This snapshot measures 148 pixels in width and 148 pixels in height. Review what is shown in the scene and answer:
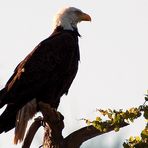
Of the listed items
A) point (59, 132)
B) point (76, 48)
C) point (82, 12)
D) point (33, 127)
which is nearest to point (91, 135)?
point (59, 132)

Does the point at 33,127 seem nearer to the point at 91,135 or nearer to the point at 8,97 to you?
the point at 91,135

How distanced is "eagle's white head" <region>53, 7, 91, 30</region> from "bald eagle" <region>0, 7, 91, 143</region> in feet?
0.99

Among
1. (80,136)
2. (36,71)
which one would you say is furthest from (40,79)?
(80,136)

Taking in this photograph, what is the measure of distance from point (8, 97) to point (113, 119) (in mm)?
4138

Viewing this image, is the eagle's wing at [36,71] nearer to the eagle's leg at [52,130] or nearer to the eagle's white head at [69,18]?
the eagle's white head at [69,18]

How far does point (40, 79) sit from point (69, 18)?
1705 millimetres

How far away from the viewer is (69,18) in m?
9.05

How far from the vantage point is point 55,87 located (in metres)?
7.64

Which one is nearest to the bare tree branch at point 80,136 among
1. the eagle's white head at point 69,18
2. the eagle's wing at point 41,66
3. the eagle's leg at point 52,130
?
the eagle's leg at point 52,130

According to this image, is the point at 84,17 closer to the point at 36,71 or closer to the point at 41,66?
the point at 41,66

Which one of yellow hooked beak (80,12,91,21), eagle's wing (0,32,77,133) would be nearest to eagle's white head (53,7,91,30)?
yellow hooked beak (80,12,91,21)

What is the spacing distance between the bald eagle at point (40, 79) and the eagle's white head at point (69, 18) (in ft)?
0.99

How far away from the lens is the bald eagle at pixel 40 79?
6.83m

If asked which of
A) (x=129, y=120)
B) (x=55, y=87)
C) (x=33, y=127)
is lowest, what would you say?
(x=129, y=120)
